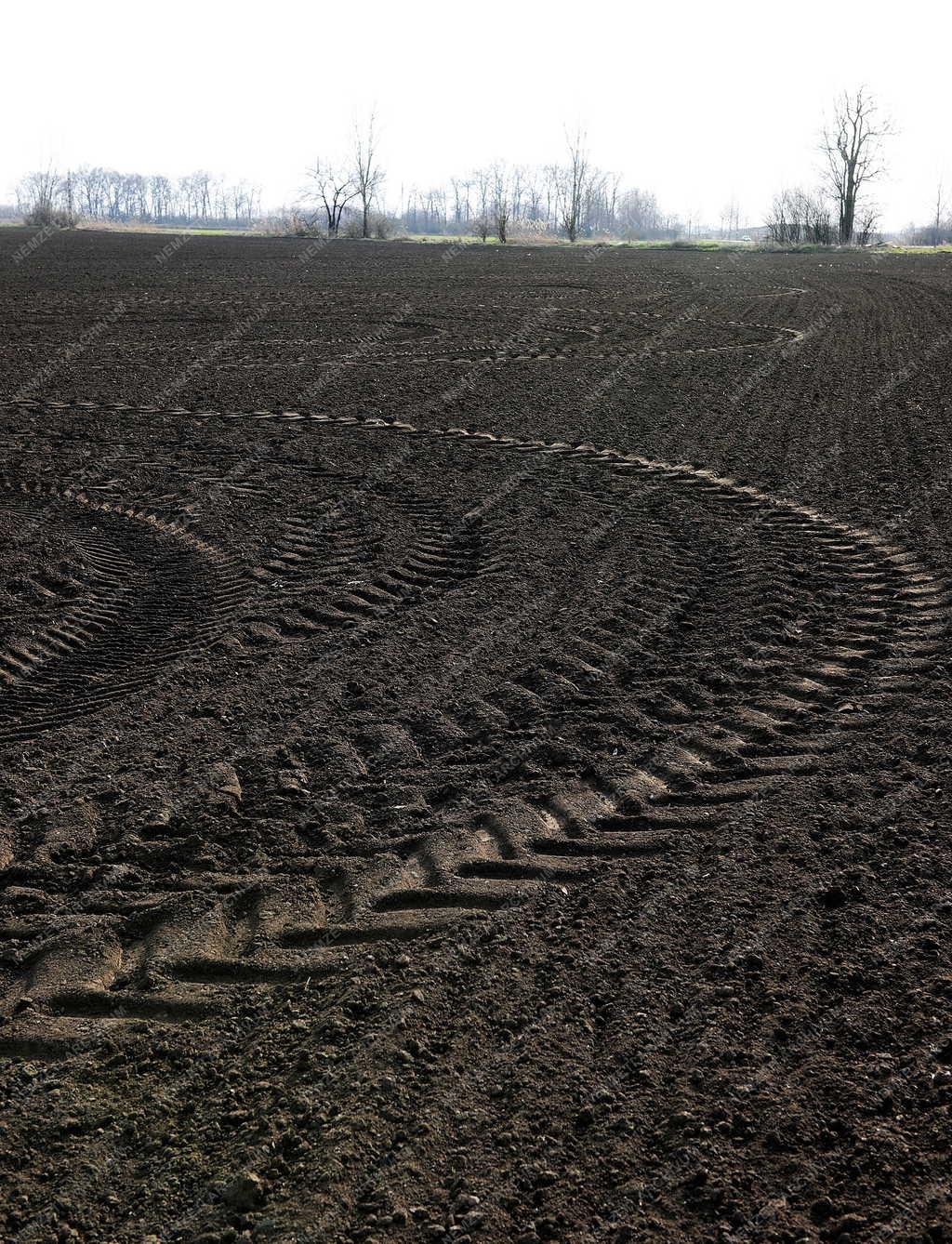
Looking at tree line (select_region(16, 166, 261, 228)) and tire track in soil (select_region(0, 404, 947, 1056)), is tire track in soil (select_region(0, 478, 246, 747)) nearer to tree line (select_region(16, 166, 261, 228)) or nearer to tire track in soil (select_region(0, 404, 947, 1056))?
tire track in soil (select_region(0, 404, 947, 1056))

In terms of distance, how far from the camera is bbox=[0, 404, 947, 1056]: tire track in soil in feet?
11.4

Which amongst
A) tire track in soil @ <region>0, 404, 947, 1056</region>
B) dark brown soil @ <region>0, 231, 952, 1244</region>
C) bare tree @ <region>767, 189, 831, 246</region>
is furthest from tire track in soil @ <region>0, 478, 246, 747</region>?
bare tree @ <region>767, 189, 831, 246</region>

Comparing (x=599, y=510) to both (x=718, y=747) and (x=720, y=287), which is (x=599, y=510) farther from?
(x=720, y=287)

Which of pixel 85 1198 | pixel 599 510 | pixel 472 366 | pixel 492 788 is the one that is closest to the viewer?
pixel 85 1198

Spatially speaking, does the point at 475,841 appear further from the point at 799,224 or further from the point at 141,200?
the point at 141,200

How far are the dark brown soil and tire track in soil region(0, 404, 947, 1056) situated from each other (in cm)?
2

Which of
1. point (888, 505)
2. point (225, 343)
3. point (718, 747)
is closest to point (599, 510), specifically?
point (888, 505)

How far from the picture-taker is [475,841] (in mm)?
4168

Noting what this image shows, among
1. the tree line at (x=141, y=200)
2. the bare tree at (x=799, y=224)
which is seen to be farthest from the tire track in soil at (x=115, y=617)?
the tree line at (x=141, y=200)

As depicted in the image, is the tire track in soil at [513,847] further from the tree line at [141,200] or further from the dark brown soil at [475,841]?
the tree line at [141,200]

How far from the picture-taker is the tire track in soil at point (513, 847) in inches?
137

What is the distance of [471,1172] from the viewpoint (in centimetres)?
272

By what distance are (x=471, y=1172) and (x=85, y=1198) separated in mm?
942

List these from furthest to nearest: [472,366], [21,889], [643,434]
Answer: [472,366]
[643,434]
[21,889]
